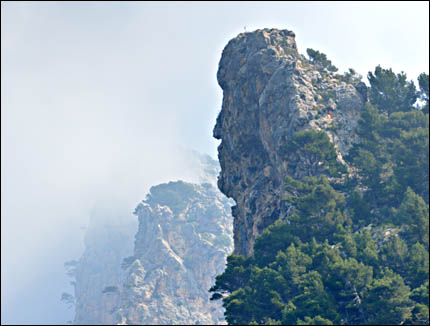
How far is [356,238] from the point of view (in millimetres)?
74375

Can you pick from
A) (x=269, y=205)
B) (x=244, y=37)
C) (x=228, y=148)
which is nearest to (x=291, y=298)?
(x=269, y=205)

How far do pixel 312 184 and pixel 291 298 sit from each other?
71.3ft

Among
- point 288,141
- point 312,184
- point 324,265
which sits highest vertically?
point 288,141

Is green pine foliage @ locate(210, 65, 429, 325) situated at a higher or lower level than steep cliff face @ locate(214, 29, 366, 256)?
lower

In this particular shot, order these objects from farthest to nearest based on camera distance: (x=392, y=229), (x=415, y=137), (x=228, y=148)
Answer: (x=228, y=148), (x=415, y=137), (x=392, y=229)

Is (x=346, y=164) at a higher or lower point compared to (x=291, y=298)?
higher

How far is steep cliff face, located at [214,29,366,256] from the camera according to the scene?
9831 centimetres

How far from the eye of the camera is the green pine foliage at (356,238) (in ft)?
203

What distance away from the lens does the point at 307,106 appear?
9994 cm

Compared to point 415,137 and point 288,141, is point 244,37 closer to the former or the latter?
point 288,141

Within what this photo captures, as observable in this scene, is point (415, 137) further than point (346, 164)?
No

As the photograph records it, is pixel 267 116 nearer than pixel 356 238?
No

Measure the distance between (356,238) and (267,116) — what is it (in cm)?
3558

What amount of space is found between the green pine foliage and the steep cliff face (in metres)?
4.44
